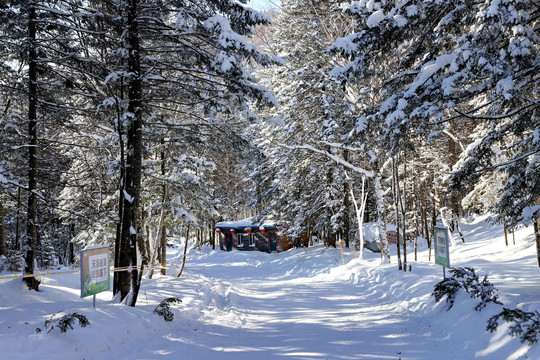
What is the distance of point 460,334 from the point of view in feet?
20.0

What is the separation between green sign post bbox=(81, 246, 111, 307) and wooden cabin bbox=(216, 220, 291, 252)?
94.7ft

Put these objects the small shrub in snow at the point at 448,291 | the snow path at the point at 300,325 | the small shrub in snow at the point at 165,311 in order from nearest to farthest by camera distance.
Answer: the snow path at the point at 300,325, the small shrub in snow at the point at 448,291, the small shrub in snow at the point at 165,311

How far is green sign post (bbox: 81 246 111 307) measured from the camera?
6930mm

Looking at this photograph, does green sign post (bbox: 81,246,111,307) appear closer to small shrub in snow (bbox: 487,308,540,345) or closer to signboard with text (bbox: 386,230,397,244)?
small shrub in snow (bbox: 487,308,540,345)

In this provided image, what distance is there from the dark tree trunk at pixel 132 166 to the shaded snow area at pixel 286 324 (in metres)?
1.04

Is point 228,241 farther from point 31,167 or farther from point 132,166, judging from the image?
point 132,166

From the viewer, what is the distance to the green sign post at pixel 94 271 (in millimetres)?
6930

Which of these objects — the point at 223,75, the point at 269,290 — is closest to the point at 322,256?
the point at 269,290

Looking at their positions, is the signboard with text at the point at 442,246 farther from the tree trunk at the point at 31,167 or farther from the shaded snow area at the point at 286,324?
the tree trunk at the point at 31,167

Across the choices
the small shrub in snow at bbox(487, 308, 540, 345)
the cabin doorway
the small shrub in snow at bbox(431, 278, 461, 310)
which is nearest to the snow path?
the small shrub in snow at bbox(431, 278, 461, 310)

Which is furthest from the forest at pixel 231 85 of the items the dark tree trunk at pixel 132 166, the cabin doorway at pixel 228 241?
the cabin doorway at pixel 228 241

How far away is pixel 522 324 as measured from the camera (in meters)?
5.20

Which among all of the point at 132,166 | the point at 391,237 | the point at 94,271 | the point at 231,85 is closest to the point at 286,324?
the point at 94,271

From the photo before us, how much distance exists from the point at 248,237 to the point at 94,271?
31779 millimetres
